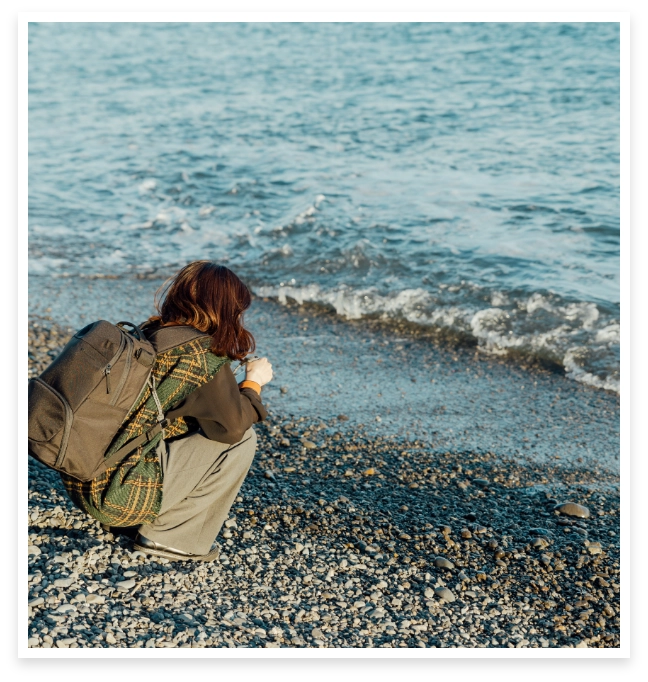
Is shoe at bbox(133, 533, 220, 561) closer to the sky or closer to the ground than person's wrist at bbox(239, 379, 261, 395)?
closer to the ground

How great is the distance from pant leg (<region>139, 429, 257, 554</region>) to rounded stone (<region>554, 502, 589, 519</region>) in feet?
8.01

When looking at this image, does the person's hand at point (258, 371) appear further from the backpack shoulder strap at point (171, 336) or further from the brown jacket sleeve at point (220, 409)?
the backpack shoulder strap at point (171, 336)

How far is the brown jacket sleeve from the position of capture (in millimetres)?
3873

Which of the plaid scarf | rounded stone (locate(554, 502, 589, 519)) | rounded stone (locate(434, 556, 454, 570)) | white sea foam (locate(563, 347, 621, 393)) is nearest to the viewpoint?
the plaid scarf

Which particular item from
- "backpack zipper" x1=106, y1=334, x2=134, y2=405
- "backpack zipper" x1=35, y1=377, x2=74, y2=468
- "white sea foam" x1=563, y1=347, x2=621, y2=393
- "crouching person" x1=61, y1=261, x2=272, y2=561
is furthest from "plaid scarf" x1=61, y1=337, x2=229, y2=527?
"white sea foam" x1=563, y1=347, x2=621, y2=393

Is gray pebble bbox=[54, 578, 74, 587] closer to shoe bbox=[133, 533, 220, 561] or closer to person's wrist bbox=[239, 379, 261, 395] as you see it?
shoe bbox=[133, 533, 220, 561]

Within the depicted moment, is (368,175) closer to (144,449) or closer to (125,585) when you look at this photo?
(144,449)

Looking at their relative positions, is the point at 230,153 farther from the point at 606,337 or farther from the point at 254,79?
the point at 606,337

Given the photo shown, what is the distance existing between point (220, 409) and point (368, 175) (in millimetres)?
10683

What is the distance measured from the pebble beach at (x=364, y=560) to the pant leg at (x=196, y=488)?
207 mm

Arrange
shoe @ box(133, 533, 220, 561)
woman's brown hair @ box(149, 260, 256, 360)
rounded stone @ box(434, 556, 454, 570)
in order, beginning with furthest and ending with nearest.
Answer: rounded stone @ box(434, 556, 454, 570) → shoe @ box(133, 533, 220, 561) → woman's brown hair @ box(149, 260, 256, 360)

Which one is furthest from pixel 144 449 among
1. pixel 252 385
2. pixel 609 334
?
pixel 609 334

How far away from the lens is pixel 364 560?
4.66 metres

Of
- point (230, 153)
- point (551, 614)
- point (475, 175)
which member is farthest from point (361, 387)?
point (230, 153)
